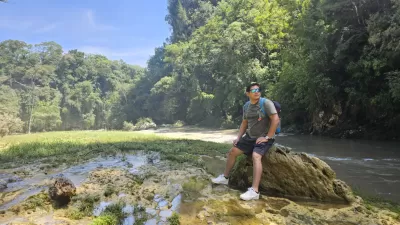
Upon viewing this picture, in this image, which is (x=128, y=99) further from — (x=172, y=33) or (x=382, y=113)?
(x=382, y=113)

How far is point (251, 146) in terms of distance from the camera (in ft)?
18.3

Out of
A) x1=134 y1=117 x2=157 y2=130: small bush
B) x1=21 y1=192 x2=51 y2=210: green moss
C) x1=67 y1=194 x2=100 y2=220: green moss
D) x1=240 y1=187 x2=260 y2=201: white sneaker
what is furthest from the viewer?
x1=134 y1=117 x2=157 y2=130: small bush

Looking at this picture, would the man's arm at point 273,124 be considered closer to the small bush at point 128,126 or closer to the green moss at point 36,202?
the green moss at point 36,202

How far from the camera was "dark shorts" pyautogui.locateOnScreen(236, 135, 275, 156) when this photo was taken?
210 inches

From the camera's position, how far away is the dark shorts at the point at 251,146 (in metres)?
5.32

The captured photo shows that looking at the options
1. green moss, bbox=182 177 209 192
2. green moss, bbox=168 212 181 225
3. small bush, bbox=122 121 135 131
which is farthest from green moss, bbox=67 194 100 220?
small bush, bbox=122 121 135 131

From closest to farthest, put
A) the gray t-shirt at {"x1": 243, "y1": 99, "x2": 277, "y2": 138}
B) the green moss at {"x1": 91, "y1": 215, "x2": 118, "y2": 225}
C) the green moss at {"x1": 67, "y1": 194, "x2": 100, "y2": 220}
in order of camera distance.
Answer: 1. the green moss at {"x1": 91, "y1": 215, "x2": 118, "y2": 225}
2. the green moss at {"x1": 67, "y1": 194, "x2": 100, "y2": 220}
3. the gray t-shirt at {"x1": 243, "y1": 99, "x2": 277, "y2": 138}

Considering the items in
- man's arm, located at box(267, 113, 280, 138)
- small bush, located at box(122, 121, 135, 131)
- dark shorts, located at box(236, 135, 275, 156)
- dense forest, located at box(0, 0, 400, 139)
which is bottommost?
small bush, located at box(122, 121, 135, 131)

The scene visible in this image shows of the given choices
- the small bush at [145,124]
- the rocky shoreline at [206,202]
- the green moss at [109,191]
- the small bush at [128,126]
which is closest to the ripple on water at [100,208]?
the rocky shoreline at [206,202]

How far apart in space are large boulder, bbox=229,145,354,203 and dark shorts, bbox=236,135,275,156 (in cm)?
28

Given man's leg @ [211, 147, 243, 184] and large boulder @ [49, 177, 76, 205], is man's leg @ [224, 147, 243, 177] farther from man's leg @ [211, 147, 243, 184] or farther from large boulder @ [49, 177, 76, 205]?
large boulder @ [49, 177, 76, 205]

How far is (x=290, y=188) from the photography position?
551 cm

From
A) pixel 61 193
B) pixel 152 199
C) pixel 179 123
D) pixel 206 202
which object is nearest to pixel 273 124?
pixel 206 202

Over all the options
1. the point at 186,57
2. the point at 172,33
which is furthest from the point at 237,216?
the point at 172,33
